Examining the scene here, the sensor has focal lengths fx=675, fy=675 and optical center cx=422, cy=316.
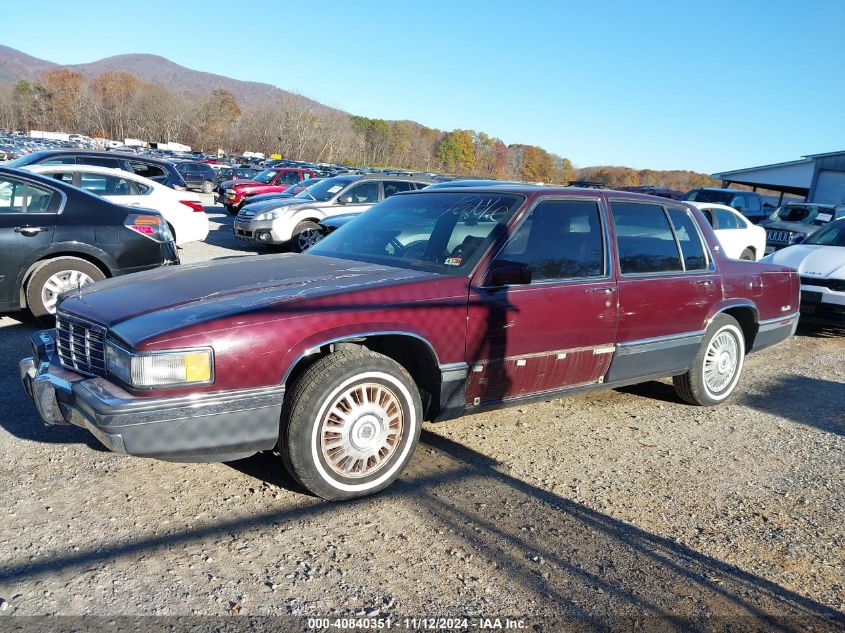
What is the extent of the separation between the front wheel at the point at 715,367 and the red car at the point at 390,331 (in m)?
0.02

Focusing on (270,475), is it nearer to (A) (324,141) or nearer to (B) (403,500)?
(B) (403,500)

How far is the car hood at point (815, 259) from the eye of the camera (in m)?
8.07

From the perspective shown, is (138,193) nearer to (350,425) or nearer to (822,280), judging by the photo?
(350,425)

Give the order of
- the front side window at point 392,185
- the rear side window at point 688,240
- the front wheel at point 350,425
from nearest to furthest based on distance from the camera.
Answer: the front wheel at point 350,425
the rear side window at point 688,240
the front side window at point 392,185

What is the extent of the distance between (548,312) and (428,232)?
942mm

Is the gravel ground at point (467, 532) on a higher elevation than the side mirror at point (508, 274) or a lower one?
lower

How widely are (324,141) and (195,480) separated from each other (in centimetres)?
8960

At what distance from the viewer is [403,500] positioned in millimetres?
3547

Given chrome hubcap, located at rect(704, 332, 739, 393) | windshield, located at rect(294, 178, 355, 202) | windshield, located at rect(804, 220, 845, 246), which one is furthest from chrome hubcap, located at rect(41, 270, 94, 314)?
windshield, located at rect(804, 220, 845, 246)

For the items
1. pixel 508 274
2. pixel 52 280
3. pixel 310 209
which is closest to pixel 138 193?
pixel 310 209

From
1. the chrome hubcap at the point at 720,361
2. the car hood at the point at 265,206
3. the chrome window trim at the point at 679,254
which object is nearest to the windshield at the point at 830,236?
the chrome hubcap at the point at 720,361

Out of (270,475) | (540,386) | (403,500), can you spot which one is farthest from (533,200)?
(270,475)

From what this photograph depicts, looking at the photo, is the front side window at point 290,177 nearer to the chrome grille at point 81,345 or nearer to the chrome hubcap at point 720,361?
the chrome hubcap at point 720,361

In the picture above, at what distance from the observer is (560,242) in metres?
4.37
